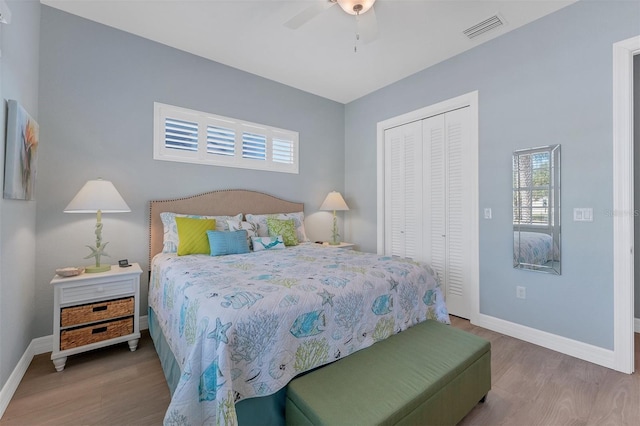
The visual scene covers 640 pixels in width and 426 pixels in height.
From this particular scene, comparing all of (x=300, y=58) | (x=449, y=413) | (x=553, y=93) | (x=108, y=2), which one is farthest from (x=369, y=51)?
(x=449, y=413)

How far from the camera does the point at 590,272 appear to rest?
2309 mm

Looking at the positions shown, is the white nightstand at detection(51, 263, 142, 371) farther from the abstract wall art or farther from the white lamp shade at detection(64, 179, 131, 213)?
the abstract wall art

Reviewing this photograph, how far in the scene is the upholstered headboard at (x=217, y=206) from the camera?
9.53 ft

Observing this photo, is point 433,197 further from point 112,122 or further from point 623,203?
point 112,122

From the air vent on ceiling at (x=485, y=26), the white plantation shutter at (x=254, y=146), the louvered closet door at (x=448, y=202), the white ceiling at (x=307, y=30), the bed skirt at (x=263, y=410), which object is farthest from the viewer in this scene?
the white plantation shutter at (x=254, y=146)

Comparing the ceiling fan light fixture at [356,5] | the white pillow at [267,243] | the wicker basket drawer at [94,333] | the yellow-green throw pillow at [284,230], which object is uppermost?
the ceiling fan light fixture at [356,5]

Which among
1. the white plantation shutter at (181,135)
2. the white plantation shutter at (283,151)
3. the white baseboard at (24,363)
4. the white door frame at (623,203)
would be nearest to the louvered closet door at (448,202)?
the white door frame at (623,203)

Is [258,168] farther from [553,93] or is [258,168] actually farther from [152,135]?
[553,93]

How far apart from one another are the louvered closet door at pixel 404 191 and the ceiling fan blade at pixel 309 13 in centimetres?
194

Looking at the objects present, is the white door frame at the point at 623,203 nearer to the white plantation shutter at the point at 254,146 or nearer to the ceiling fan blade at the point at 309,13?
the ceiling fan blade at the point at 309,13

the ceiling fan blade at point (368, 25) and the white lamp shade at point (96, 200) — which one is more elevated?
the ceiling fan blade at point (368, 25)

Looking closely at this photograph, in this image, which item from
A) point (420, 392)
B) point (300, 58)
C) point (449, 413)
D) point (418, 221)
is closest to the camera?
point (420, 392)

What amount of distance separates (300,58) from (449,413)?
11.4 feet

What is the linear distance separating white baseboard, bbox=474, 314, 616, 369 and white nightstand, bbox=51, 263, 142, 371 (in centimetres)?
333
